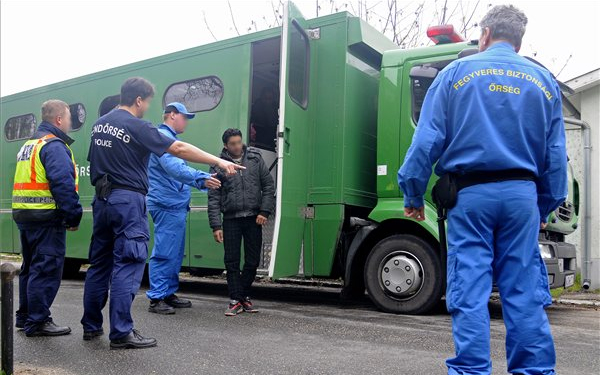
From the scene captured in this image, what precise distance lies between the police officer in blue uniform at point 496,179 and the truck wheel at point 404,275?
8.71 ft

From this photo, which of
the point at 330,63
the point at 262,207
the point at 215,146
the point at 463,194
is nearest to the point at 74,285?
the point at 215,146

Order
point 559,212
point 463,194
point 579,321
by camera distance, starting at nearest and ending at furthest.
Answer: point 463,194 → point 579,321 → point 559,212

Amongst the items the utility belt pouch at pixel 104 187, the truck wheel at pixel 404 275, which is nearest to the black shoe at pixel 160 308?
the utility belt pouch at pixel 104 187

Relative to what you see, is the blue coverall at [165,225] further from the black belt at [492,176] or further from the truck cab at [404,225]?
the black belt at [492,176]

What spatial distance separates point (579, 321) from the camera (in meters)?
5.76

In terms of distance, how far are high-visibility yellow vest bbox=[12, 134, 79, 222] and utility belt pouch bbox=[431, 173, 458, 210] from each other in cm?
293

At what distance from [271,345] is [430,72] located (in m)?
2.84

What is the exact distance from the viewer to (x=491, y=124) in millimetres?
2713

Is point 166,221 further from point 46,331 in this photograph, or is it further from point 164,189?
point 46,331

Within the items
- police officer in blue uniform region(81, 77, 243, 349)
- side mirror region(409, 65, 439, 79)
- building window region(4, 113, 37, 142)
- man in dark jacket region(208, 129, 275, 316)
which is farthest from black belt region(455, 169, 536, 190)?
building window region(4, 113, 37, 142)

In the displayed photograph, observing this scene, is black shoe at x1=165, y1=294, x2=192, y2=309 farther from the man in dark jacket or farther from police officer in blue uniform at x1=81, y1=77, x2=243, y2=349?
police officer in blue uniform at x1=81, y1=77, x2=243, y2=349

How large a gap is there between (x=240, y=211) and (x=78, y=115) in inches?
162

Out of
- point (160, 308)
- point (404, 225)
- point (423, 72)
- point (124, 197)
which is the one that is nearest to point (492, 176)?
point (124, 197)

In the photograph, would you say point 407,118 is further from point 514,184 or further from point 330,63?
point 514,184
